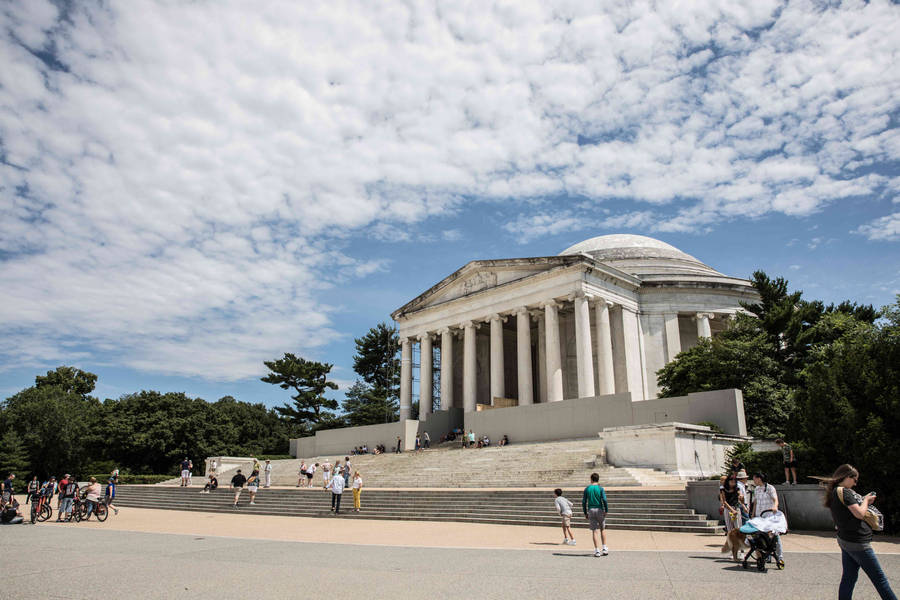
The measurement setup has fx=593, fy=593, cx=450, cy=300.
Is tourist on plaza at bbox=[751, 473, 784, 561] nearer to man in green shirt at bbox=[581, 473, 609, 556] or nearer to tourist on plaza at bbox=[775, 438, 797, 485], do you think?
man in green shirt at bbox=[581, 473, 609, 556]

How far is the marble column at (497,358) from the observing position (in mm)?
46031

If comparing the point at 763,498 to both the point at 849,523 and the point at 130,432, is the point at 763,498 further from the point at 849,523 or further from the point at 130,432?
the point at 130,432

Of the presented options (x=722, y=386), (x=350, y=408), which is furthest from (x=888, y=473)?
(x=350, y=408)

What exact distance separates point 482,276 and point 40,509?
33753 mm

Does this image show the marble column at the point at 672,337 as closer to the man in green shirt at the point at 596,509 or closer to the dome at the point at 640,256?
the dome at the point at 640,256

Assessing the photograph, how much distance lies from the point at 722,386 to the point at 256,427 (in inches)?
2027

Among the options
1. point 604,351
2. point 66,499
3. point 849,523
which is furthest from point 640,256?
point 849,523

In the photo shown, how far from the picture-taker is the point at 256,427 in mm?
67000

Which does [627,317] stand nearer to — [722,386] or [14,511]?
[722,386]

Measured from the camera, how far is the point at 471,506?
2052cm

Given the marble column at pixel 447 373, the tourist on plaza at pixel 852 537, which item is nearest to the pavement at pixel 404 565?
the tourist on plaza at pixel 852 537

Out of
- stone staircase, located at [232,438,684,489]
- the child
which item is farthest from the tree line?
the child

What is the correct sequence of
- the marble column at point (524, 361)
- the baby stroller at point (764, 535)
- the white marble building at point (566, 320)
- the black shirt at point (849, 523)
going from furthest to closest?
the marble column at point (524, 361), the white marble building at point (566, 320), the baby stroller at point (764, 535), the black shirt at point (849, 523)

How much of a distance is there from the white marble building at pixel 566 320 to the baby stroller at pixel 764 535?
3006 centimetres
